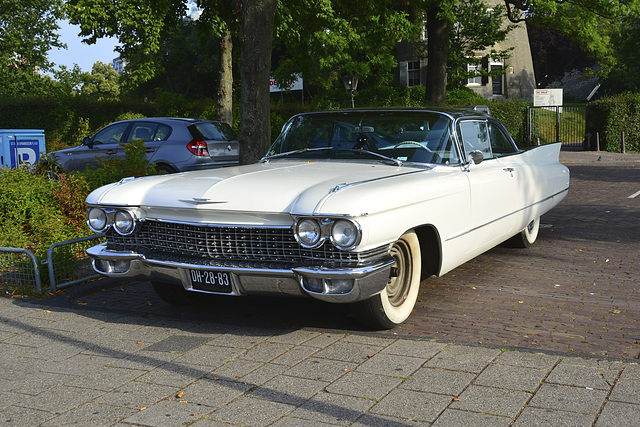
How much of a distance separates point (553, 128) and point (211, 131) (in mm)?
24776

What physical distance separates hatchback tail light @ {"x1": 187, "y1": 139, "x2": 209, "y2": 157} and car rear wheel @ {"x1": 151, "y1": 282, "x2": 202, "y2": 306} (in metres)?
7.34

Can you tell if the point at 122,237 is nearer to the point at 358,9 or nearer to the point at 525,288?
the point at 525,288

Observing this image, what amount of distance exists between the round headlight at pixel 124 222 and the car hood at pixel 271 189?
9 cm

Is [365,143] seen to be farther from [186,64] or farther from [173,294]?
[186,64]

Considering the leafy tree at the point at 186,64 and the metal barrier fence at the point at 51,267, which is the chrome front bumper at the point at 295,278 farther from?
the leafy tree at the point at 186,64

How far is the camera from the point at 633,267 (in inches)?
287

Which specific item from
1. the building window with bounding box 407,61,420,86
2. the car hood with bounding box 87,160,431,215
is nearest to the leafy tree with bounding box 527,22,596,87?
the building window with bounding box 407,61,420,86

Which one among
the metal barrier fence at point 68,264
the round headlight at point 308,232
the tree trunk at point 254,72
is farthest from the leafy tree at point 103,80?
the round headlight at point 308,232

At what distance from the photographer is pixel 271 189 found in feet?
16.5

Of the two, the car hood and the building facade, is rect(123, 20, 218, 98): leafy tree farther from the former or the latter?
the car hood

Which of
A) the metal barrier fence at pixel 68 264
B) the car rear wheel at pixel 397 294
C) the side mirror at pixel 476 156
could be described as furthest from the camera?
the metal barrier fence at pixel 68 264

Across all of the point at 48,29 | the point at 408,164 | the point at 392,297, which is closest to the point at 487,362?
the point at 392,297

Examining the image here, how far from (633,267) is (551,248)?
131 centimetres

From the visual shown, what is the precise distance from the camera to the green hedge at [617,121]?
2838 cm
